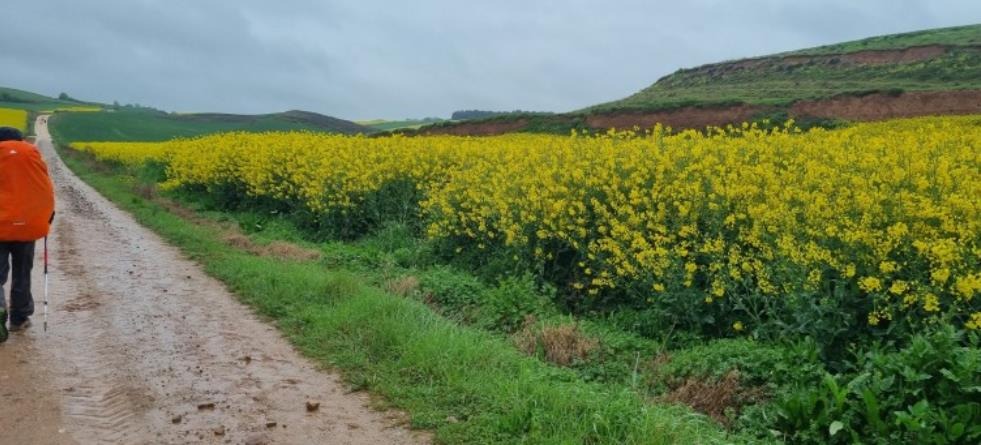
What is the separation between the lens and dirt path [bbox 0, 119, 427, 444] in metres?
4.53

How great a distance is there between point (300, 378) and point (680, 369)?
9.09ft

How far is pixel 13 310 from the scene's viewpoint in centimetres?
655

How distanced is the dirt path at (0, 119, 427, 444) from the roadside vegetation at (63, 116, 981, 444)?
35cm

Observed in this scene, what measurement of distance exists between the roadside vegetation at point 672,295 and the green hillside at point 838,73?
33.6 m

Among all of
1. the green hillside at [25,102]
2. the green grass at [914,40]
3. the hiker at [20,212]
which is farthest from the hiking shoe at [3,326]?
the green hillside at [25,102]

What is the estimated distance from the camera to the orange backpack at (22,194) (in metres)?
6.30

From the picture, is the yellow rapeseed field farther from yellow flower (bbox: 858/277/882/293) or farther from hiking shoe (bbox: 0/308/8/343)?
yellow flower (bbox: 858/277/882/293)

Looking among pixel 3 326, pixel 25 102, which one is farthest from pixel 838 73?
pixel 25 102

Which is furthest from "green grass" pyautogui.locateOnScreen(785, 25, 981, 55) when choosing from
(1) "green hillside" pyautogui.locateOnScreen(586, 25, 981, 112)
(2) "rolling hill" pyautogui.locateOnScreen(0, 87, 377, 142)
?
(2) "rolling hill" pyautogui.locateOnScreen(0, 87, 377, 142)

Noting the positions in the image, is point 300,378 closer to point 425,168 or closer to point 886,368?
point 886,368

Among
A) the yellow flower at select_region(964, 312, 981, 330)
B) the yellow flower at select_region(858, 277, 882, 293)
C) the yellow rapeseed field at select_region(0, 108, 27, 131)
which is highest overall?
the yellow rapeseed field at select_region(0, 108, 27, 131)

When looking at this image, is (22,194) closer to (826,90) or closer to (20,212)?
(20,212)

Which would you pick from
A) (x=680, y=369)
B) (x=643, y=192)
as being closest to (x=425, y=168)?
(x=643, y=192)

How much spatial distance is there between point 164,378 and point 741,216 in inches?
187
